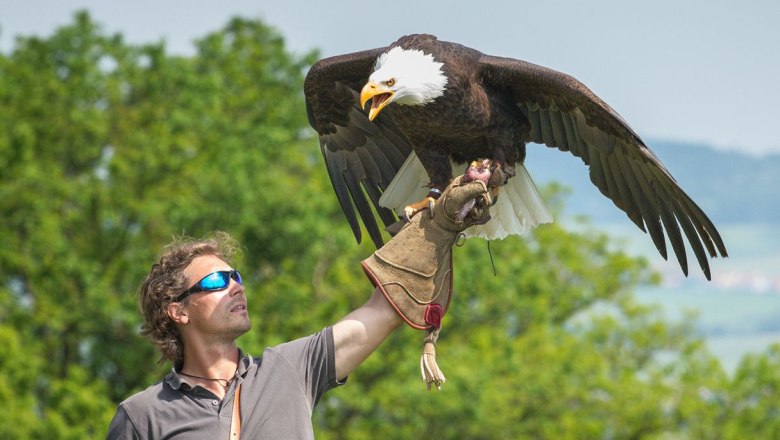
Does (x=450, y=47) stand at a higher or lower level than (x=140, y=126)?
lower

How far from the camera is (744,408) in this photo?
20.7m

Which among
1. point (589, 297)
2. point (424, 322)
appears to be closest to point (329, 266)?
point (589, 297)

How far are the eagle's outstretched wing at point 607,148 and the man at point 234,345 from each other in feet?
3.68

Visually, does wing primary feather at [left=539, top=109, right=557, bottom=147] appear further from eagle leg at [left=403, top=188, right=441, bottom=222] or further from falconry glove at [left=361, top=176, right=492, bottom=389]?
falconry glove at [left=361, top=176, right=492, bottom=389]

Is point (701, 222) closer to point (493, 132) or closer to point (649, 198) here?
point (649, 198)

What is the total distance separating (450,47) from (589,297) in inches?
808

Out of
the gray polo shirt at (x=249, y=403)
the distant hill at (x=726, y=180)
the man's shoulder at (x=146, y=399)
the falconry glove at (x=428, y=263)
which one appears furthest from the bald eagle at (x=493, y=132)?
the distant hill at (x=726, y=180)

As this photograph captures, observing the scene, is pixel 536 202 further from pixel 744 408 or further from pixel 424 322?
pixel 744 408

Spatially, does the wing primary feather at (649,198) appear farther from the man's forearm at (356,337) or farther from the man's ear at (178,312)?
the man's ear at (178,312)

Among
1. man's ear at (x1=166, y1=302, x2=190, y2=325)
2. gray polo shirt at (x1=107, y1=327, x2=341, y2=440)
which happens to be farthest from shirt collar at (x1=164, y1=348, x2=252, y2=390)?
man's ear at (x1=166, y1=302, x2=190, y2=325)

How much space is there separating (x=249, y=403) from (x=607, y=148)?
2.04m

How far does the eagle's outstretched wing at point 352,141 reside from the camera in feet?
17.9

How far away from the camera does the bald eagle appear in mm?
4758

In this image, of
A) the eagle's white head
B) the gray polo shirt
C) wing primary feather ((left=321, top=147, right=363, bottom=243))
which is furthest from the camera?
wing primary feather ((left=321, top=147, right=363, bottom=243))
